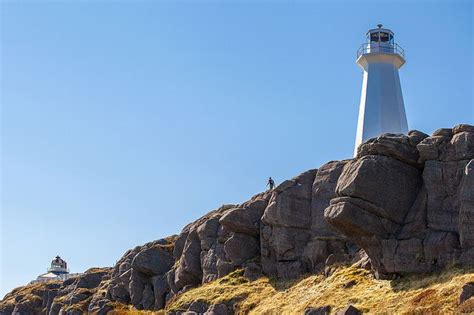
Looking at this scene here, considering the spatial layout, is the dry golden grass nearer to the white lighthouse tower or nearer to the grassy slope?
the grassy slope

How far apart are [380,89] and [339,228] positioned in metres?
23.6

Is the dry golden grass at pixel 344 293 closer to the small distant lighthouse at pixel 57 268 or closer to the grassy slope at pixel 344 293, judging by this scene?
the grassy slope at pixel 344 293

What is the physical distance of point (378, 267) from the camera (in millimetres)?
38875

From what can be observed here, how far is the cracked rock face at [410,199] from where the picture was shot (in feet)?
120

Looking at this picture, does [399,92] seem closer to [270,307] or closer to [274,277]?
[274,277]

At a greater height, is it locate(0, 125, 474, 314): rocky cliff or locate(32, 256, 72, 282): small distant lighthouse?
locate(32, 256, 72, 282): small distant lighthouse

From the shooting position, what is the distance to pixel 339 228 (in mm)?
39562

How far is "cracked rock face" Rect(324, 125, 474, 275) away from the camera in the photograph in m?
36.7

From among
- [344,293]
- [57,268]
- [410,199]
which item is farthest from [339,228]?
[57,268]

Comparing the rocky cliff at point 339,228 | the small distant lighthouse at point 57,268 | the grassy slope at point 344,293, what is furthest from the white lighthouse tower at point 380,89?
the small distant lighthouse at point 57,268

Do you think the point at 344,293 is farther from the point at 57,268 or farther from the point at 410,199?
the point at 57,268

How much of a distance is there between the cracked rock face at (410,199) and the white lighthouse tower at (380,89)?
59.8 feet

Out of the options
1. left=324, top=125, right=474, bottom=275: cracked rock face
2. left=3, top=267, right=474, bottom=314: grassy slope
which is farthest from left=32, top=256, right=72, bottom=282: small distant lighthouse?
Answer: left=324, top=125, right=474, bottom=275: cracked rock face

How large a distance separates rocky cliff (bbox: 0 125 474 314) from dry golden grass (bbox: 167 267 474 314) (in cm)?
83
